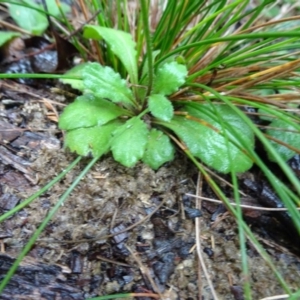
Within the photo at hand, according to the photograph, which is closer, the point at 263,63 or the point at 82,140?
the point at 82,140

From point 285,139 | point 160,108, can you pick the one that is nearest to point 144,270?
point 160,108

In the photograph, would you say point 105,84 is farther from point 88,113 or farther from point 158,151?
point 158,151

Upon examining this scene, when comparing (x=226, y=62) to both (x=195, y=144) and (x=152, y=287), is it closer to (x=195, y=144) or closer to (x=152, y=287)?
(x=195, y=144)

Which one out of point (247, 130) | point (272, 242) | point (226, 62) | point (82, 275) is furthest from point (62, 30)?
point (272, 242)

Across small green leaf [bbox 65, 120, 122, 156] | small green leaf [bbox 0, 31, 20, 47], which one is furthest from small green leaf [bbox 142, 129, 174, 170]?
small green leaf [bbox 0, 31, 20, 47]

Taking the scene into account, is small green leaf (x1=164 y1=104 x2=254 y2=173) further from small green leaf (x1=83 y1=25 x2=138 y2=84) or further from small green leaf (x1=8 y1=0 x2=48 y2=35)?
small green leaf (x1=8 y1=0 x2=48 y2=35)

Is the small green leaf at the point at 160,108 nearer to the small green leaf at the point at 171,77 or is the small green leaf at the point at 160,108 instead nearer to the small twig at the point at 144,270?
the small green leaf at the point at 171,77
